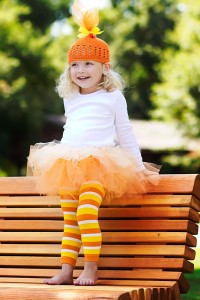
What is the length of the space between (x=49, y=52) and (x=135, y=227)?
3711cm

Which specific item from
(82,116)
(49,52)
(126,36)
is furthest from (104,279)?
(126,36)

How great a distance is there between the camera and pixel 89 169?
5.13 metres

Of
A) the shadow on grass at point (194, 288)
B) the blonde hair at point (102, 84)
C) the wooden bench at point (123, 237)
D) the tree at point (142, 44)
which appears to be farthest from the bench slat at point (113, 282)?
the tree at point (142, 44)

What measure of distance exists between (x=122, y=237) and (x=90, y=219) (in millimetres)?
462

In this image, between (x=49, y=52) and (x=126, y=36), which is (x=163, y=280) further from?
(x=126, y=36)

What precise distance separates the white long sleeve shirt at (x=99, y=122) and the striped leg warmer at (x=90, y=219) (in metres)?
0.30

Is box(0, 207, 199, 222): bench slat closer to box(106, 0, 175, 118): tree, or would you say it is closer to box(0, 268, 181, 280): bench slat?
box(0, 268, 181, 280): bench slat

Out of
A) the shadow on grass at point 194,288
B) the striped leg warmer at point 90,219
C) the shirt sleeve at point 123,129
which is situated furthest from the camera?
the shadow on grass at point 194,288

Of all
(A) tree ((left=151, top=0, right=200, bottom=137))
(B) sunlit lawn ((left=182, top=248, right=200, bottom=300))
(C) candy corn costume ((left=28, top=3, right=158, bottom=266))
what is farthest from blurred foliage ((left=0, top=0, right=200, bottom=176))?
(C) candy corn costume ((left=28, top=3, right=158, bottom=266))

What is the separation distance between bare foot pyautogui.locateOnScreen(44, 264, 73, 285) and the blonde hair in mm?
1126

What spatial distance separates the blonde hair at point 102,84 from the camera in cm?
549

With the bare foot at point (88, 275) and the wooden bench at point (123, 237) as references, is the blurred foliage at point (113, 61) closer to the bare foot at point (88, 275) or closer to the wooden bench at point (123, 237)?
the wooden bench at point (123, 237)

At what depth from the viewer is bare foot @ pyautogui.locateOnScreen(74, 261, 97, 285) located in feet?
16.3

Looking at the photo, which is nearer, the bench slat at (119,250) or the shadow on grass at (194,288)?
the bench slat at (119,250)
